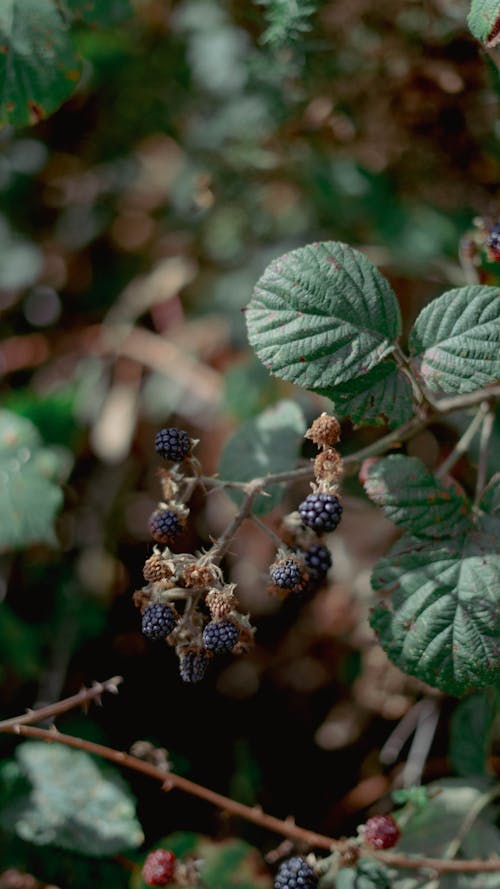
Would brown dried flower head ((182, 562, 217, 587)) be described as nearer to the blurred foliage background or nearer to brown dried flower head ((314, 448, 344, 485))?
brown dried flower head ((314, 448, 344, 485))

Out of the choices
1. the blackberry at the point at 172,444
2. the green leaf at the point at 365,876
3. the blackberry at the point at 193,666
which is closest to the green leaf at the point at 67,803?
the green leaf at the point at 365,876

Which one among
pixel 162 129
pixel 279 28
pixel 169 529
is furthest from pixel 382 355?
pixel 162 129

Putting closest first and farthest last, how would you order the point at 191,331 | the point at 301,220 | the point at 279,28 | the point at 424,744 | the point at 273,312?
1. the point at 273,312
2. the point at 279,28
3. the point at 424,744
4. the point at 301,220
5. the point at 191,331

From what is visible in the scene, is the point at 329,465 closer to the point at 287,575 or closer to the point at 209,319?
the point at 287,575

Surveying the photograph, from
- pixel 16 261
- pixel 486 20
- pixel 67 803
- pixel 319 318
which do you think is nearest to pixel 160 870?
pixel 67 803

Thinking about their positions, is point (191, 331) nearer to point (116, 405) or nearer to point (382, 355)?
point (116, 405)

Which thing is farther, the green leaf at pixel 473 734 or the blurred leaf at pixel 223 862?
the green leaf at pixel 473 734

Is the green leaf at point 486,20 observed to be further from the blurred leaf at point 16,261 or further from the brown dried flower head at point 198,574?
the blurred leaf at point 16,261
